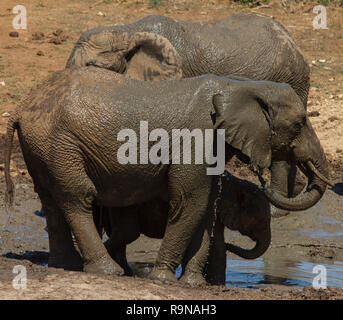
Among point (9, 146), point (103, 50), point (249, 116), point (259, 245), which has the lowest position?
point (259, 245)

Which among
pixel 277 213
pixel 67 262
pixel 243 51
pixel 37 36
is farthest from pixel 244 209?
pixel 37 36

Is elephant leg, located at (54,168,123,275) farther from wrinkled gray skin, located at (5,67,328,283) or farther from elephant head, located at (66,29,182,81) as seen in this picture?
elephant head, located at (66,29,182,81)

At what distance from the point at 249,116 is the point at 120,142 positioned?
981 millimetres

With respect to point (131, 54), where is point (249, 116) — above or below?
below

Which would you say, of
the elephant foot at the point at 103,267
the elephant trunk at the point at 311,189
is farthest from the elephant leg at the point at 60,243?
the elephant trunk at the point at 311,189

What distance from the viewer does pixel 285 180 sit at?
9.47 m

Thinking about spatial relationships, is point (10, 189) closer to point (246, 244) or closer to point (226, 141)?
point (226, 141)

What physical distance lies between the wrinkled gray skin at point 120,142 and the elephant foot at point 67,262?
0.64 feet

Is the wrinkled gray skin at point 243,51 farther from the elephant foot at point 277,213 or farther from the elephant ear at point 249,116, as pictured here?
the elephant ear at point 249,116

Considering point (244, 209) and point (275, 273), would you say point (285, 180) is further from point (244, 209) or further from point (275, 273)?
point (244, 209)

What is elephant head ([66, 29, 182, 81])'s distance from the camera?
838cm

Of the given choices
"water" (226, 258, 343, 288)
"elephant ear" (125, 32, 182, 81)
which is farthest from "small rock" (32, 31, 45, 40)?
"water" (226, 258, 343, 288)
